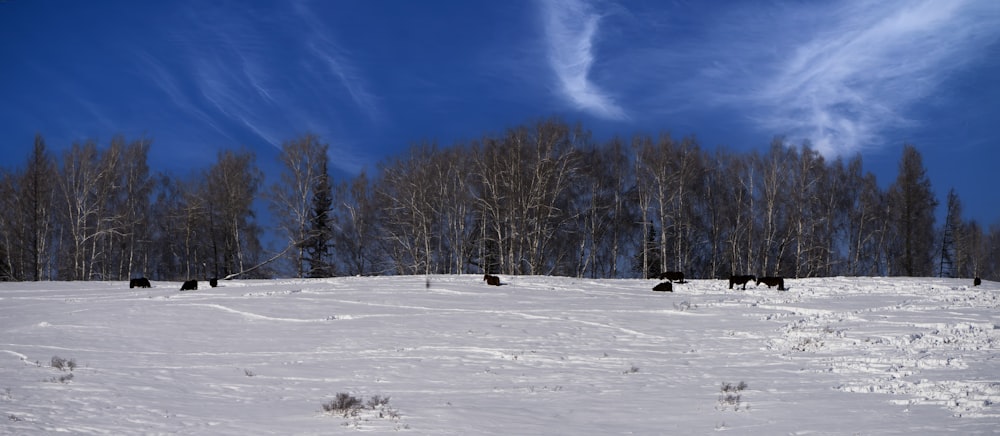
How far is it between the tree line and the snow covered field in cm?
2068

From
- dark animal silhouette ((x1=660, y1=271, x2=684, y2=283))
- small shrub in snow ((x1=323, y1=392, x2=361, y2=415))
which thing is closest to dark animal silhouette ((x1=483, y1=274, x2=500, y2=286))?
dark animal silhouette ((x1=660, y1=271, x2=684, y2=283))

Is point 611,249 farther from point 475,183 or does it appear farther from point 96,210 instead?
point 96,210

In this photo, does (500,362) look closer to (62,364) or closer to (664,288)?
(62,364)

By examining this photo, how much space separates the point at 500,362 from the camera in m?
15.1

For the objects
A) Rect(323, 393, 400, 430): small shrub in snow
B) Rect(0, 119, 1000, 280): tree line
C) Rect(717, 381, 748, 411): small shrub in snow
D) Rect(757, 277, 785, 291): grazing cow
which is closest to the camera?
Rect(323, 393, 400, 430): small shrub in snow

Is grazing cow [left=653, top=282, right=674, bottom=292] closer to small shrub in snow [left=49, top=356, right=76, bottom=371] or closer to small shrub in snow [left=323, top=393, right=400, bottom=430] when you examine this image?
small shrub in snow [left=323, top=393, right=400, bottom=430]

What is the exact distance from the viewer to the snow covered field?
31.3 feet

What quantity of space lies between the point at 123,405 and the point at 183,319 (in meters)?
11.1

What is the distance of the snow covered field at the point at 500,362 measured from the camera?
9539 millimetres

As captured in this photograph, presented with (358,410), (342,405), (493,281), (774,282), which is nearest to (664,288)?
(774,282)

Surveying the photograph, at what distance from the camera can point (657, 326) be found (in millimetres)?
20047

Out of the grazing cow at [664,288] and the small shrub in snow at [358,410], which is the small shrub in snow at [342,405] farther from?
the grazing cow at [664,288]

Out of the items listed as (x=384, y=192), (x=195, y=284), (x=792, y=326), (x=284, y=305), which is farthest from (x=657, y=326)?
(x=384, y=192)

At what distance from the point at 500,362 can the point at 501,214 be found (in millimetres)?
34546
